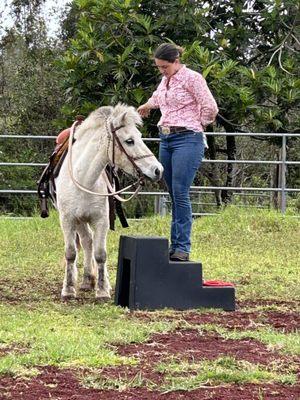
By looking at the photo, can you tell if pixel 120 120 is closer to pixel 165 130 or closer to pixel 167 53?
pixel 165 130

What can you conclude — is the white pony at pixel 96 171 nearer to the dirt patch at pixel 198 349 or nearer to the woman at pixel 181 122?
the woman at pixel 181 122

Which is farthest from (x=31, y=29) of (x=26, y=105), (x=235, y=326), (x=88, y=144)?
(x=235, y=326)

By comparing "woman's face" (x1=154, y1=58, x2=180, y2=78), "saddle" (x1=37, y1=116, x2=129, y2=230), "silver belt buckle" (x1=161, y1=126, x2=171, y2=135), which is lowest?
"saddle" (x1=37, y1=116, x2=129, y2=230)

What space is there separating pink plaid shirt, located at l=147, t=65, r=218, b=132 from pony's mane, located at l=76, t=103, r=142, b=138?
293 millimetres

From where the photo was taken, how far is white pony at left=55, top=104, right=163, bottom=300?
7430 mm

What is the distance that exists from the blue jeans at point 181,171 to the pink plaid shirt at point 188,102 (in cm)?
11

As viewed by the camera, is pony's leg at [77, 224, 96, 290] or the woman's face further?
pony's leg at [77, 224, 96, 290]

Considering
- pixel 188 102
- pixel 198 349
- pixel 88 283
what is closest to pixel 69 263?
pixel 88 283

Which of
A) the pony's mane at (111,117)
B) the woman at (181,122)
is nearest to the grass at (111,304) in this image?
the woman at (181,122)

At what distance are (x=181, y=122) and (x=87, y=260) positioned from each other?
176 centimetres

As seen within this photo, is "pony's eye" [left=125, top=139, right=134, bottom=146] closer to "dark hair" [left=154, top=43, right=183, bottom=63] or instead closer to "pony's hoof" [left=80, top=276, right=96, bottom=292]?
"dark hair" [left=154, top=43, right=183, bottom=63]

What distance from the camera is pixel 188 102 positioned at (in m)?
7.52

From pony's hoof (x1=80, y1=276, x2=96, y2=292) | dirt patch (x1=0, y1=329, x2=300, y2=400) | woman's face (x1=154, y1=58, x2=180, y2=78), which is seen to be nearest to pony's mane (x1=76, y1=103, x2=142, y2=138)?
woman's face (x1=154, y1=58, x2=180, y2=78)

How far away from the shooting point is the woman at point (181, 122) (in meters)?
7.46
